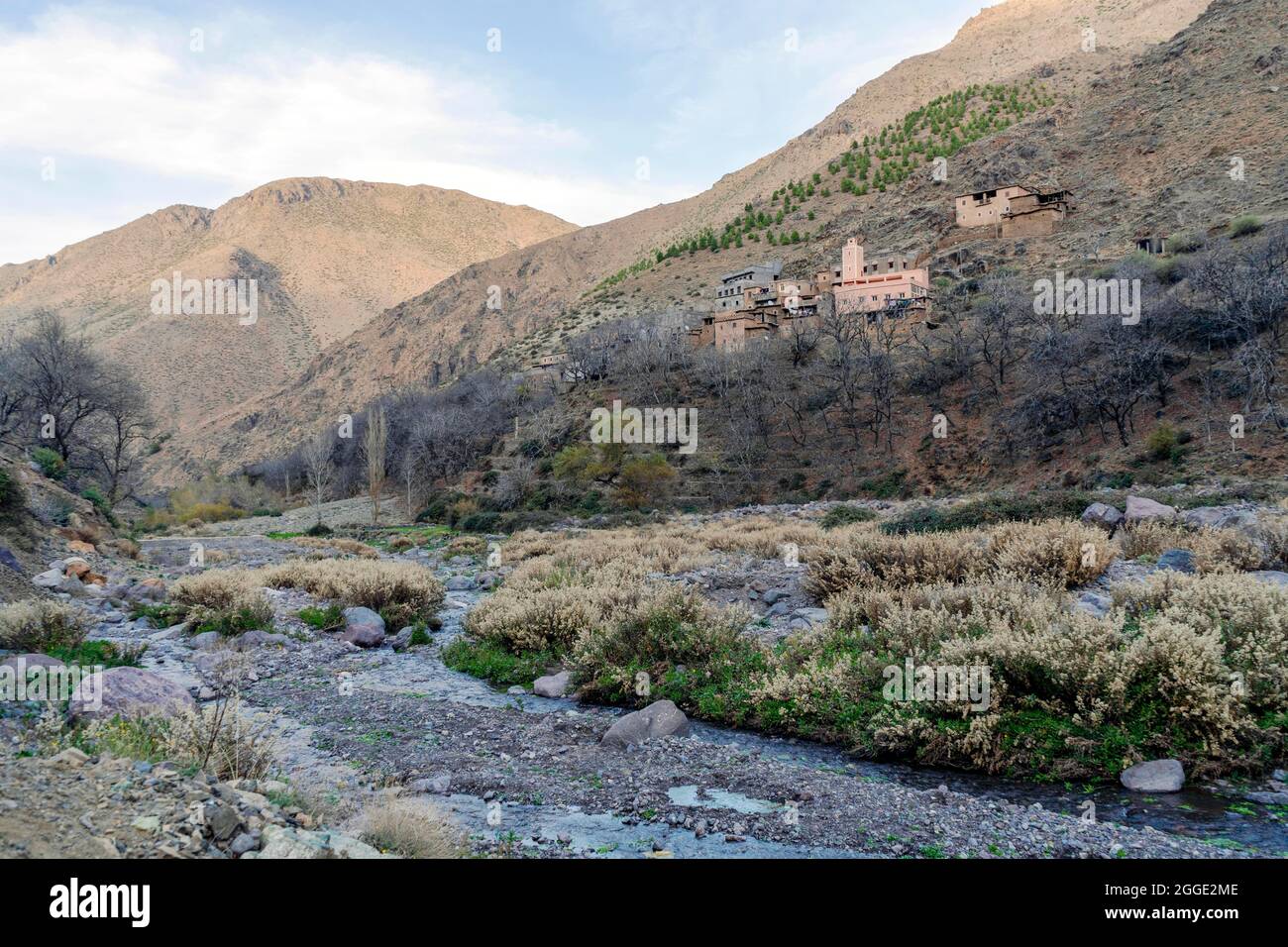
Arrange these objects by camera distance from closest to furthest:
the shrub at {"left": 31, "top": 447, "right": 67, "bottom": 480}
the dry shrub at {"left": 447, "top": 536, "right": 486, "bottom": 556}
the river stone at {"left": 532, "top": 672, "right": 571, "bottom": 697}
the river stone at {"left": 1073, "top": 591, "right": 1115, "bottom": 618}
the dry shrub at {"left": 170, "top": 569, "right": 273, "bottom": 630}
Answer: the river stone at {"left": 1073, "top": 591, "right": 1115, "bottom": 618}, the river stone at {"left": 532, "top": 672, "right": 571, "bottom": 697}, the dry shrub at {"left": 170, "top": 569, "right": 273, "bottom": 630}, the shrub at {"left": 31, "top": 447, "right": 67, "bottom": 480}, the dry shrub at {"left": 447, "top": 536, "right": 486, "bottom": 556}

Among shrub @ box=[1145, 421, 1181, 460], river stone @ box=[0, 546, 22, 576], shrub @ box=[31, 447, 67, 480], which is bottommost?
river stone @ box=[0, 546, 22, 576]

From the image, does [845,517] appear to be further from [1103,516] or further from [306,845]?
[306,845]

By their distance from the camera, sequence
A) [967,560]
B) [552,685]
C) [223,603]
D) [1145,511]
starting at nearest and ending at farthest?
[552,685] < [967,560] < [223,603] < [1145,511]

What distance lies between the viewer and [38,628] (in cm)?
827

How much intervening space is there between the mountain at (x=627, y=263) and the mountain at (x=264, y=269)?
13.7 meters

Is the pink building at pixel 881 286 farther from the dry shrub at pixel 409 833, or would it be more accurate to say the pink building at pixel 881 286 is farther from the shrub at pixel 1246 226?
the dry shrub at pixel 409 833

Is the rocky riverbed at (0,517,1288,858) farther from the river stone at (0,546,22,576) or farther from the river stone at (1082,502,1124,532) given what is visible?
the river stone at (1082,502,1124,532)

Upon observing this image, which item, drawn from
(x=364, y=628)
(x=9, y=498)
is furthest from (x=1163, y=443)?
(x=9, y=498)

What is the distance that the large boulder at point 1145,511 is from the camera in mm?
13282

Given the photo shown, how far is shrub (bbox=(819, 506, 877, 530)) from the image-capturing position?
72.8 feet

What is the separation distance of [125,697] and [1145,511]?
51.0 feet

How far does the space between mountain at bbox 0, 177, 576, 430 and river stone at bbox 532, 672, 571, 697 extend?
322 feet

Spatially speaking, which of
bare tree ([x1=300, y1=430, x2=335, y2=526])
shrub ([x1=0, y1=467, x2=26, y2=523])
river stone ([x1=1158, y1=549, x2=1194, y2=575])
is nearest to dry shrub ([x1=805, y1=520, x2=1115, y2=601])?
river stone ([x1=1158, y1=549, x2=1194, y2=575])
